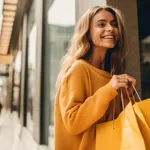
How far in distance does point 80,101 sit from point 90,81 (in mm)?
108

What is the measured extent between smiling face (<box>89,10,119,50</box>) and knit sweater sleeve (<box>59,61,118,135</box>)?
0.54 ft

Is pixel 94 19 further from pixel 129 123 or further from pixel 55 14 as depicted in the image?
pixel 55 14

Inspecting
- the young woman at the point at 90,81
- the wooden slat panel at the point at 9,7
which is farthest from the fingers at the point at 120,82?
the wooden slat panel at the point at 9,7

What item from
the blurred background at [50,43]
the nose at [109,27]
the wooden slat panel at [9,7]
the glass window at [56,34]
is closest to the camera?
the nose at [109,27]

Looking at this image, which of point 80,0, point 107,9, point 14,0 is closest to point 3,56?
point 14,0

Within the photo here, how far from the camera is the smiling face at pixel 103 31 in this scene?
1235 mm

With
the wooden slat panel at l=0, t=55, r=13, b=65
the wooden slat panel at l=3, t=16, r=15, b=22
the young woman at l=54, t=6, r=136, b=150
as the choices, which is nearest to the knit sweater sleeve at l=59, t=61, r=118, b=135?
the young woman at l=54, t=6, r=136, b=150

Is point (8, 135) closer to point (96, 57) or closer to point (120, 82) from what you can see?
point (96, 57)

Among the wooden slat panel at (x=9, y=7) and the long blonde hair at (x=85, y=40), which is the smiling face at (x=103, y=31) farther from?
the wooden slat panel at (x=9, y=7)

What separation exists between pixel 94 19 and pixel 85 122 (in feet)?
1.59

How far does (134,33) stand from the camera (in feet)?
6.51

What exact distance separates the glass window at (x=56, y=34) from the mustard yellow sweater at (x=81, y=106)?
6.22 ft

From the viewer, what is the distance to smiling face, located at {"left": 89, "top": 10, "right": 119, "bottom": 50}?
4.05 feet

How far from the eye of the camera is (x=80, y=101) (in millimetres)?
1127
